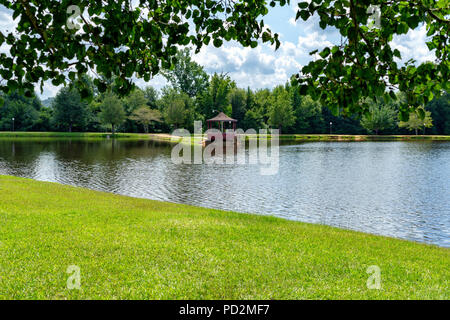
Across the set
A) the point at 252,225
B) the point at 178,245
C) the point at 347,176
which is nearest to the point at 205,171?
the point at 347,176

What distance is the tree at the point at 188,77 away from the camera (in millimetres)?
76500

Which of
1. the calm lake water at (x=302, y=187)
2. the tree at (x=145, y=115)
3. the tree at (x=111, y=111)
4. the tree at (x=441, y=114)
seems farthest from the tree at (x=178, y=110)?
the tree at (x=441, y=114)

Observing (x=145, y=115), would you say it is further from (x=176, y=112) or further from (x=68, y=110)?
(x=68, y=110)

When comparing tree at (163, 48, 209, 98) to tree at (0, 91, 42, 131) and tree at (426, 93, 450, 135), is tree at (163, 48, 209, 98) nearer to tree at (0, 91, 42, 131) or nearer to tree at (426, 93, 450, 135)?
tree at (0, 91, 42, 131)

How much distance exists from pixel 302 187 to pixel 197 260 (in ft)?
39.9

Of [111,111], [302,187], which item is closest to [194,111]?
[111,111]

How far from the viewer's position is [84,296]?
12.7ft

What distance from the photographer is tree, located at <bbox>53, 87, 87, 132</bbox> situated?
64.2 metres

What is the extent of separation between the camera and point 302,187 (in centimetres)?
1641

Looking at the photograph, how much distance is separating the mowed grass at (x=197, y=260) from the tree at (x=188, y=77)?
7150cm

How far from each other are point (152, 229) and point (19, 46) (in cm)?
415

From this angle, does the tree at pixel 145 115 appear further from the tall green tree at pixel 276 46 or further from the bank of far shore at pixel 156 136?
the tall green tree at pixel 276 46

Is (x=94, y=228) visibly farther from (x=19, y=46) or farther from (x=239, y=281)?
(x=19, y=46)
